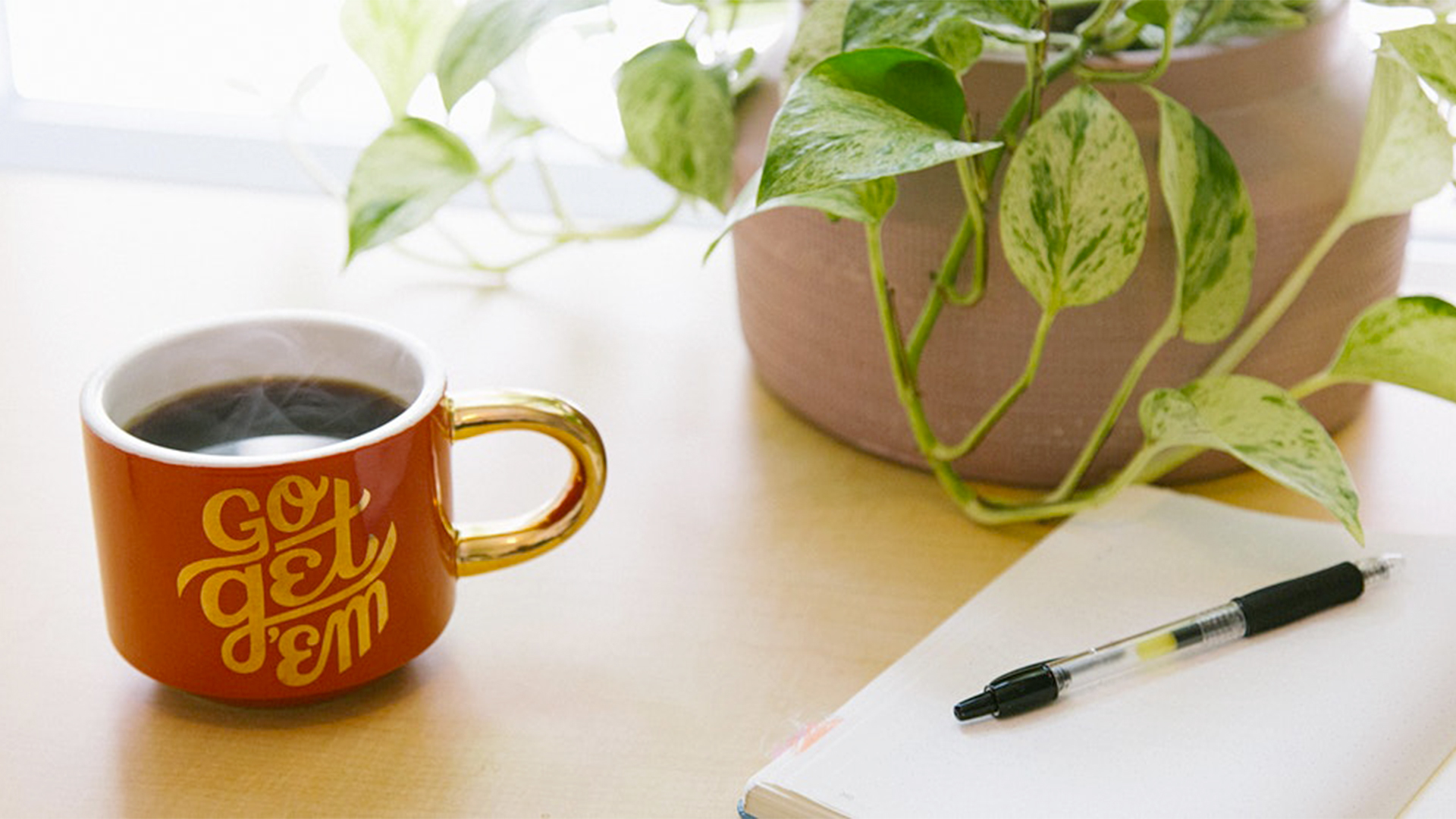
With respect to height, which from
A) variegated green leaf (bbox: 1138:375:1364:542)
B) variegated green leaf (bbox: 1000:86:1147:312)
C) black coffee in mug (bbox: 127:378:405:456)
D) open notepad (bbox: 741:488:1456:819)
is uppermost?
variegated green leaf (bbox: 1000:86:1147:312)

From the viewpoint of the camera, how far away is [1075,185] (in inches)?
22.4

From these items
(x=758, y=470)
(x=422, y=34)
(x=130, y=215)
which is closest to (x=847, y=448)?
(x=758, y=470)

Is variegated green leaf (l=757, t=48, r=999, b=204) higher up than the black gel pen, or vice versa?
variegated green leaf (l=757, t=48, r=999, b=204)

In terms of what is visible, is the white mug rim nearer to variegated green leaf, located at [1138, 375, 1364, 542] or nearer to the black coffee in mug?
the black coffee in mug

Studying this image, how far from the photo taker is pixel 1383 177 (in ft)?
1.98

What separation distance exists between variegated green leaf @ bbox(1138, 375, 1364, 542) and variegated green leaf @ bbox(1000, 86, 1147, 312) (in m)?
0.05

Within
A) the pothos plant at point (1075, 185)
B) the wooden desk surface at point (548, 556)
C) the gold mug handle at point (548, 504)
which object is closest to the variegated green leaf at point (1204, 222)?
the pothos plant at point (1075, 185)

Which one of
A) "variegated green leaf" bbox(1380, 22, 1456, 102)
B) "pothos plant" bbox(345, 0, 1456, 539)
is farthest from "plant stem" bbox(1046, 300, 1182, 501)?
"variegated green leaf" bbox(1380, 22, 1456, 102)

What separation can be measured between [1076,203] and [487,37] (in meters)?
0.24

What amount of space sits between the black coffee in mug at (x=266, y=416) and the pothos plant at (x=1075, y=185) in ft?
0.41

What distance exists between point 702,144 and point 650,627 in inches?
7.9

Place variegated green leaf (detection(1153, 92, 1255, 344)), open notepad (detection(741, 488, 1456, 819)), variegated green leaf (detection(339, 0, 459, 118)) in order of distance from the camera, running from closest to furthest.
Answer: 1. open notepad (detection(741, 488, 1456, 819))
2. variegated green leaf (detection(1153, 92, 1255, 344))
3. variegated green leaf (detection(339, 0, 459, 118))

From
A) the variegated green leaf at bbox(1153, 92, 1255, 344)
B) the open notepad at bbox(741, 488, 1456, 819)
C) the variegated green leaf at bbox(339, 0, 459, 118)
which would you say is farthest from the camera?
the variegated green leaf at bbox(339, 0, 459, 118)

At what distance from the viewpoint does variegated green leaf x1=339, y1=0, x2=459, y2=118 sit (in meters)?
0.73
